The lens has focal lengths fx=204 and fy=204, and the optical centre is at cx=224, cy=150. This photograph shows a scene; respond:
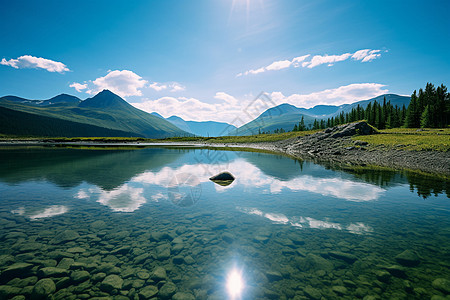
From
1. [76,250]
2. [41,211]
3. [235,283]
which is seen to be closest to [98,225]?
[76,250]

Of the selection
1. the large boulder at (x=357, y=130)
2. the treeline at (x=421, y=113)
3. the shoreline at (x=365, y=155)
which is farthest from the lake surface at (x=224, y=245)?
the treeline at (x=421, y=113)

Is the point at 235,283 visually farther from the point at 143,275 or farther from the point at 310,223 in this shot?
the point at 310,223

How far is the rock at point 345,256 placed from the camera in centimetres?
904

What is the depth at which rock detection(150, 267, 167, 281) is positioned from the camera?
7.78 metres

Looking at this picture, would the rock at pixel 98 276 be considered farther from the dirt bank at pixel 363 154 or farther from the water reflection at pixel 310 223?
the dirt bank at pixel 363 154

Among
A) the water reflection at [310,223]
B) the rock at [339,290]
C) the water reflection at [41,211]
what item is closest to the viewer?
the rock at [339,290]

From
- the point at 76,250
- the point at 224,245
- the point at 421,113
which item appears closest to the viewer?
the point at 76,250

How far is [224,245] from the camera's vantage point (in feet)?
34.3

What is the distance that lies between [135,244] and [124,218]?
415cm

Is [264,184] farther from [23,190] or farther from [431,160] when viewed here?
[431,160]

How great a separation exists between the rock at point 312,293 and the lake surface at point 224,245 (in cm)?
4

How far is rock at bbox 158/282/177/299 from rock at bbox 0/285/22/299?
15.6 feet

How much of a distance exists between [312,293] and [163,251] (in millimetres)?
6548

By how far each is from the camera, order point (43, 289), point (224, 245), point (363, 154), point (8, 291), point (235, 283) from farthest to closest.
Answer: point (363, 154) → point (224, 245) → point (235, 283) → point (43, 289) → point (8, 291)
